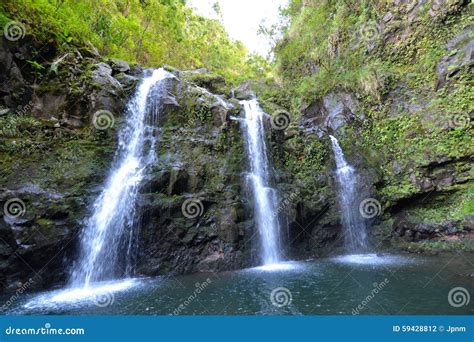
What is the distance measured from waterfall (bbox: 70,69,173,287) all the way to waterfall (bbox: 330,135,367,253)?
6.87 metres

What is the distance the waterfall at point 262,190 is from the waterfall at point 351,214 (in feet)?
8.75

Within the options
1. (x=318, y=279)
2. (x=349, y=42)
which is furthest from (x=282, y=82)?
(x=318, y=279)

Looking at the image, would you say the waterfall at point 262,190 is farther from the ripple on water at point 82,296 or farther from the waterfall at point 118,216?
the ripple on water at point 82,296

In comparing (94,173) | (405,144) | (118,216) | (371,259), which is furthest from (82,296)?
(405,144)

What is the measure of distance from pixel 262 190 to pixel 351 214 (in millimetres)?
3451

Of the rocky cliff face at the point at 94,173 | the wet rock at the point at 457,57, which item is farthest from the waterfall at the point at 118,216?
the wet rock at the point at 457,57

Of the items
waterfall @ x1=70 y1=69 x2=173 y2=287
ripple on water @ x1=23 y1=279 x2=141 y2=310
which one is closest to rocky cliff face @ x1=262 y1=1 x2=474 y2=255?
waterfall @ x1=70 y1=69 x2=173 y2=287

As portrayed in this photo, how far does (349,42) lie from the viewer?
16047 millimetres

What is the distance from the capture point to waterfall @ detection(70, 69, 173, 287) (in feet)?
25.2

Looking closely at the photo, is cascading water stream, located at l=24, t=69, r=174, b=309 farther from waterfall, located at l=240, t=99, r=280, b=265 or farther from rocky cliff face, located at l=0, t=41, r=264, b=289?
waterfall, located at l=240, t=99, r=280, b=265

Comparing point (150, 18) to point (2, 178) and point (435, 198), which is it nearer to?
point (2, 178)

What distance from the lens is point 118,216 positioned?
27.1ft

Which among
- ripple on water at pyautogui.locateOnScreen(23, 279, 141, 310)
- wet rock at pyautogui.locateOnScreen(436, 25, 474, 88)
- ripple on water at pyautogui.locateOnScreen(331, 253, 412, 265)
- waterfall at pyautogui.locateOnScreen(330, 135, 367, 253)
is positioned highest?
wet rock at pyautogui.locateOnScreen(436, 25, 474, 88)

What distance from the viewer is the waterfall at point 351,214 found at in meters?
10.7
